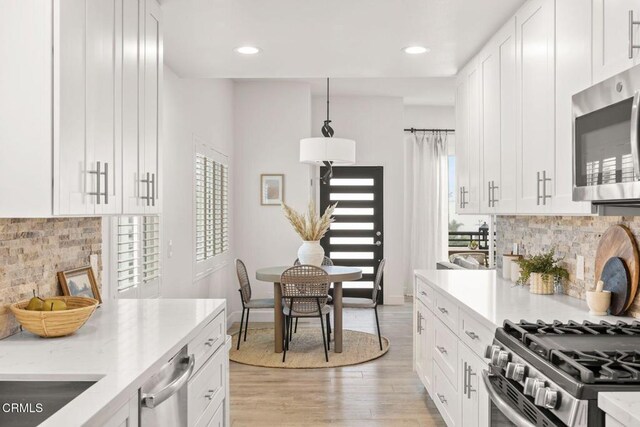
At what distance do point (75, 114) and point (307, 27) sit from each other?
74.5 inches

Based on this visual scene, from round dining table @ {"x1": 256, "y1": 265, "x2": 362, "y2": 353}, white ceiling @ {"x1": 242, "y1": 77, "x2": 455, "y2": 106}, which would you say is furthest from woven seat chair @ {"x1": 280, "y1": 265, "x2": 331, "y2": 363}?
white ceiling @ {"x1": 242, "y1": 77, "x2": 455, "y2": 106}

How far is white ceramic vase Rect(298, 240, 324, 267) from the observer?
5562mm

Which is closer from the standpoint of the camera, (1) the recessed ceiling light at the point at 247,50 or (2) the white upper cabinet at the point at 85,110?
(2) the white upper cabinet at the point at 85,110

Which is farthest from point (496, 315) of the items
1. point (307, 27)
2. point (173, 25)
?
point (173, 25)

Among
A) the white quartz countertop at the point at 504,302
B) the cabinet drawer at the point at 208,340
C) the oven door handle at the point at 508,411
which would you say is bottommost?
the oven door handle at the point at 508,411

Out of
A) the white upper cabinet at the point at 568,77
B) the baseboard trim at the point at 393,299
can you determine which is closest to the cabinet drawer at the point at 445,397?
the white upper cabinet at the point at 568,77

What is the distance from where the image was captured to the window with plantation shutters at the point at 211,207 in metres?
5.41

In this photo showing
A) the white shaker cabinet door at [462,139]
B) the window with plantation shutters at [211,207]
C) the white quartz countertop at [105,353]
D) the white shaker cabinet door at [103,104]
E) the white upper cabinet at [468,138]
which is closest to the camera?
the white quartz countertop at [105,353]

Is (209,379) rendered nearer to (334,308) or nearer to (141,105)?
(141,105)

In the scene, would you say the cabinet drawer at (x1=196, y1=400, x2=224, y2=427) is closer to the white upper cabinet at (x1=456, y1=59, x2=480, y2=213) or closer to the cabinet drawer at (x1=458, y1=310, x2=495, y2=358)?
the cabinet drawer at (x1=458, y1=310, x2=495, y2=358)

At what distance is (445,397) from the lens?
129 inches

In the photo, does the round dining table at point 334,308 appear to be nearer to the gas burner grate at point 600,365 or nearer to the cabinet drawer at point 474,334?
the cabinet drawer at point 474,334

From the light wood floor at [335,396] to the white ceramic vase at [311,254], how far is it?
115cm

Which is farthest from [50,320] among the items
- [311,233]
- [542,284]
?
[311,233]
